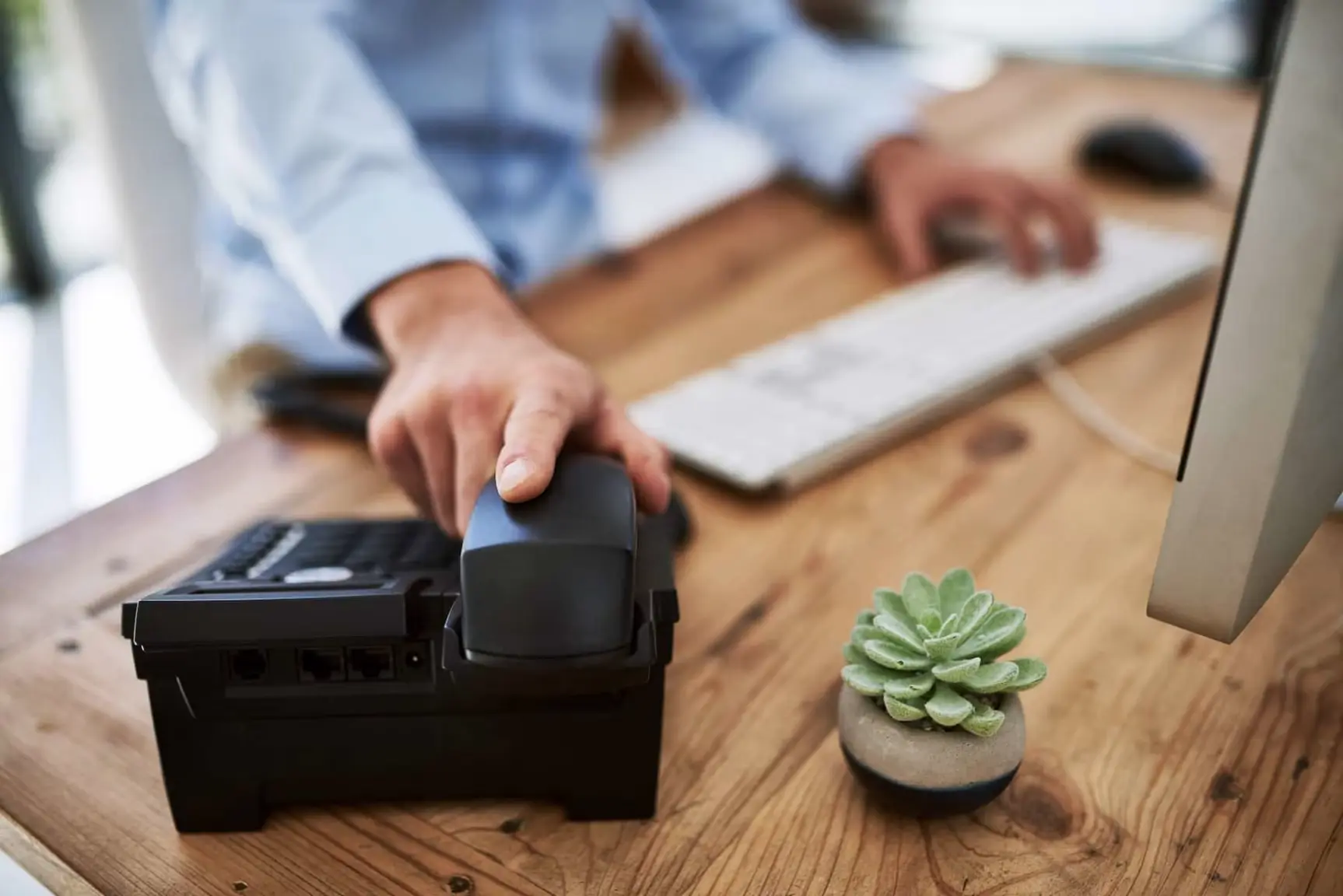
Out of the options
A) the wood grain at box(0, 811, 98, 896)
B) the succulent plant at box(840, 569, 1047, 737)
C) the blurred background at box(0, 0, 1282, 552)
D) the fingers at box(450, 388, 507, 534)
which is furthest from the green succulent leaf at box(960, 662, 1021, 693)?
the blurred background at box(0, 0, 1282, 552)

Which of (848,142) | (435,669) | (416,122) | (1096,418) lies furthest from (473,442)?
(848,142)

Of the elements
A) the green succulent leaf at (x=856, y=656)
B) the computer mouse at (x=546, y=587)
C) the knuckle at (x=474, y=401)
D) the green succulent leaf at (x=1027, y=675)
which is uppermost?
the computer mouse at (x=546, y=587)

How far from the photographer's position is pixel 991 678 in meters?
0.44

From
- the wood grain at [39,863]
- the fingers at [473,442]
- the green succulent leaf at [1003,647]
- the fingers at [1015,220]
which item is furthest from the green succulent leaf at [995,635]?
the fingers at [1015,220]

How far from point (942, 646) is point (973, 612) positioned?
3cm

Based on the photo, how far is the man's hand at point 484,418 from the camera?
20.3 inches

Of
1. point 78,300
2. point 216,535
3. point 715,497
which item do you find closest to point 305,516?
point 216,535

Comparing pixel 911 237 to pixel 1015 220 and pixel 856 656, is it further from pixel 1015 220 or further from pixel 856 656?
pixel 856 656

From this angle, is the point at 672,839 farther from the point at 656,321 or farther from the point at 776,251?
the point at 776,251

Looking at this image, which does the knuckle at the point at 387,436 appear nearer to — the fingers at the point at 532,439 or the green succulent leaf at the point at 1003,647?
the fingers at the point at 532,439

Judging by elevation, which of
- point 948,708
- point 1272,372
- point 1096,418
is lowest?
point 1096,418

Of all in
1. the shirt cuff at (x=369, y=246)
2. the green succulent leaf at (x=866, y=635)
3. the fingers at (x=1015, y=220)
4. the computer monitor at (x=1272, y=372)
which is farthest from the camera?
the fingers at (x=1015, y=220)

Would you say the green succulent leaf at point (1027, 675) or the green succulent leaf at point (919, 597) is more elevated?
the green succulent leaf at point (919, 597)

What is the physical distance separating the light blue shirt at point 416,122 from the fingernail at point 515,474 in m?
0.25
